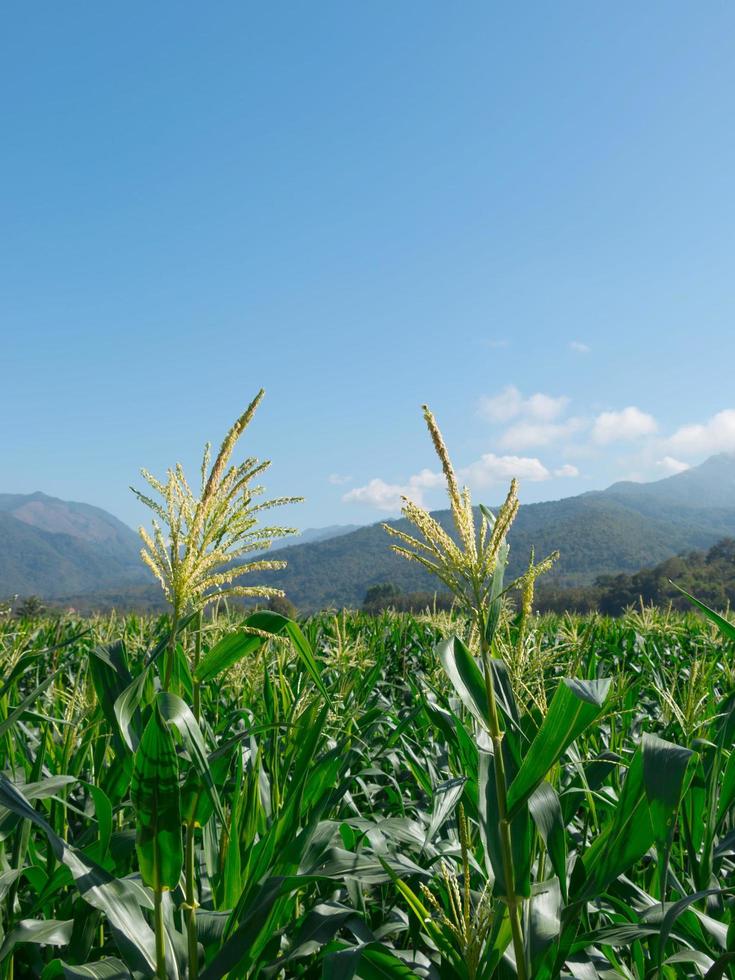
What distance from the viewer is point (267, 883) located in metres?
1.45

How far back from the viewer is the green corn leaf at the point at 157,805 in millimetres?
1421

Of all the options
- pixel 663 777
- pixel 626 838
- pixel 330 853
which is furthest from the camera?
pixel 330 853

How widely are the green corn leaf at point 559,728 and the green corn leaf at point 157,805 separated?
0.74 metres

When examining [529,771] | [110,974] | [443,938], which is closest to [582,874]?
[443,938]

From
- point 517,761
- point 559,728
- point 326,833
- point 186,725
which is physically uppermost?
point 186,725

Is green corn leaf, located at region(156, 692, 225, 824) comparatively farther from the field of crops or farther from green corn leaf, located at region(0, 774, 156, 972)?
green corn leaf, located at region(0, 774, 156, 972)

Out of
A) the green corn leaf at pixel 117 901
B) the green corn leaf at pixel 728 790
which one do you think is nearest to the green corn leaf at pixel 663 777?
the green corn leaf at pixel 728 790

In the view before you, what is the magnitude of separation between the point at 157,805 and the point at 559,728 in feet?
2.94

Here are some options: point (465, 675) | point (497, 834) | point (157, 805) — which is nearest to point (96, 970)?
point (157, 805)

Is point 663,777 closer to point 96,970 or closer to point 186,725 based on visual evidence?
point 186,725

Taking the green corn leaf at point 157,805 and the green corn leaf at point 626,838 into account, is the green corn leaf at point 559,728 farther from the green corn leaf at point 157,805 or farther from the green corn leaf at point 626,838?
the green corn leaf at point 157,805

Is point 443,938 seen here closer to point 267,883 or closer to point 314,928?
point 314,928

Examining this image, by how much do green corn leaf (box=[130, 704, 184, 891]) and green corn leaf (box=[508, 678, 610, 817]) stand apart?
744 millimetres

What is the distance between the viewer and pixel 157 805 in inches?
57.5
